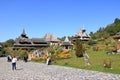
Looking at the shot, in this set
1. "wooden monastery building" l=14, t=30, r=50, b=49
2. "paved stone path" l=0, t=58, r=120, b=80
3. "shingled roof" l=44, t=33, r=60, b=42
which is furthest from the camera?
"shingled roof" l=44, t=33, r=60, b=42

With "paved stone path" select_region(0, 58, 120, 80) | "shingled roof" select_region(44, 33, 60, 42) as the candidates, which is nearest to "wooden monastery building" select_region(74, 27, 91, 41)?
"shingled roof" select_region(44, 33, 60, 42)

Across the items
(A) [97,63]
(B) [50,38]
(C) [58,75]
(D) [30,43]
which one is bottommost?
(C) [58,75]

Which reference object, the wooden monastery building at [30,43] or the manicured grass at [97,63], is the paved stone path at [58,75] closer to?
the manicured grass at [97,63]

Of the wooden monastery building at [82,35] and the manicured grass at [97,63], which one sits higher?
the wooden monastery building at [82,35]

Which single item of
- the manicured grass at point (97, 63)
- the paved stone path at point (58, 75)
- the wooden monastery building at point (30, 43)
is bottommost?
the paved stone path at point (58, 75)

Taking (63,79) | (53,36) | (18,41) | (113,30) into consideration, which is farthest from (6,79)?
(113,30)

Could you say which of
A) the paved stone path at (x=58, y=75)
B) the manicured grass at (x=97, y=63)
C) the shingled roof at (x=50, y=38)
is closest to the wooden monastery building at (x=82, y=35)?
the shingled roof at (x=50, y=38)

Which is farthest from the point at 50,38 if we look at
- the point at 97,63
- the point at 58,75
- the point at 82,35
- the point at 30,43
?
the point at 58,75

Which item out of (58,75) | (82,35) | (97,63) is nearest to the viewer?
(58,75)

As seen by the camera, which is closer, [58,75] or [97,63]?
[58,75]

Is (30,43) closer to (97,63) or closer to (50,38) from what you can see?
(50,38)

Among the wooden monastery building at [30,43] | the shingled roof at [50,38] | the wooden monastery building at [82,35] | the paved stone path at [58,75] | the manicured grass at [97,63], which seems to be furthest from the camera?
the shingled roof at [50,38]

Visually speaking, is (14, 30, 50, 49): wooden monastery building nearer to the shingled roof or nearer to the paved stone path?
the shingled roof

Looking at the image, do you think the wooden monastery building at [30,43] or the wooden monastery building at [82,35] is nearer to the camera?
the wooden monastery building at [82,35]
